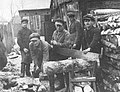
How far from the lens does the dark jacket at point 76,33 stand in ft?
20.8

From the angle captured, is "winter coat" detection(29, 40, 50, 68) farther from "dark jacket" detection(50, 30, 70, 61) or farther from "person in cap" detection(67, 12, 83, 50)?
"person in cap" detection(67, 12, 83, 50)

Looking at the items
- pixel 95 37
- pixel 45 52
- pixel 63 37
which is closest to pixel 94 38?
pixel 95 37

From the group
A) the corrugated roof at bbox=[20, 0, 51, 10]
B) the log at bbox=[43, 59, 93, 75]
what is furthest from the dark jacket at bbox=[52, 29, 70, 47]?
the corrugated roof at bbox=[20, 0, 51, 10]

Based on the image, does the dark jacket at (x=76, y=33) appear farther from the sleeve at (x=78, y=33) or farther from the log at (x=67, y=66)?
the log at (x=67, y=66)

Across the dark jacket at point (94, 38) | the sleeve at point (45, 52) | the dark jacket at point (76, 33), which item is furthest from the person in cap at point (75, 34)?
the sleeve at point (45, 52)

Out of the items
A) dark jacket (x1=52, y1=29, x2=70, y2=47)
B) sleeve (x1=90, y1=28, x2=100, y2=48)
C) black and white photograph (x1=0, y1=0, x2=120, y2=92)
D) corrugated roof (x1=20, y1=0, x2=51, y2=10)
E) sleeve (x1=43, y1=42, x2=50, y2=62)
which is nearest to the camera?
black and white photograph (x1=0, y1=0, x2=120, y2=92)

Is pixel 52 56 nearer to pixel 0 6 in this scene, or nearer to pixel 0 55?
pixel 0 55

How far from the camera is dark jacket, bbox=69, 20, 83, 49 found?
635 cm

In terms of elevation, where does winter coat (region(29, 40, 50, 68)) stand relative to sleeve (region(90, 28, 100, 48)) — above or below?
below

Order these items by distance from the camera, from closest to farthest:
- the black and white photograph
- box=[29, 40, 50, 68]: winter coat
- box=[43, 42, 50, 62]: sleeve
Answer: the black and white photograph
box=[43, 42, 50, 62]: sleeve
box=[29, 40, 50, 68]: winter coat

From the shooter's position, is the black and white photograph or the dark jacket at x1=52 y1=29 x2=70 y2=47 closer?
the black and white photograph

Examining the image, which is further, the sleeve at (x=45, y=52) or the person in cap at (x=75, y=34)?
the person in cap at (x=75, y=34)

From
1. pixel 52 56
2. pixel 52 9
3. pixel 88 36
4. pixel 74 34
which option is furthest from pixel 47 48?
pixel 52 9

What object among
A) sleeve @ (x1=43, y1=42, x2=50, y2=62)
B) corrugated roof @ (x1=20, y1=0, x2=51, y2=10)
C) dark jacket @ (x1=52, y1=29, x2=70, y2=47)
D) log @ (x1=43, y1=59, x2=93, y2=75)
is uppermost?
corrugated roof @ (x1=20, y1=0, x2=51, y2=10)
